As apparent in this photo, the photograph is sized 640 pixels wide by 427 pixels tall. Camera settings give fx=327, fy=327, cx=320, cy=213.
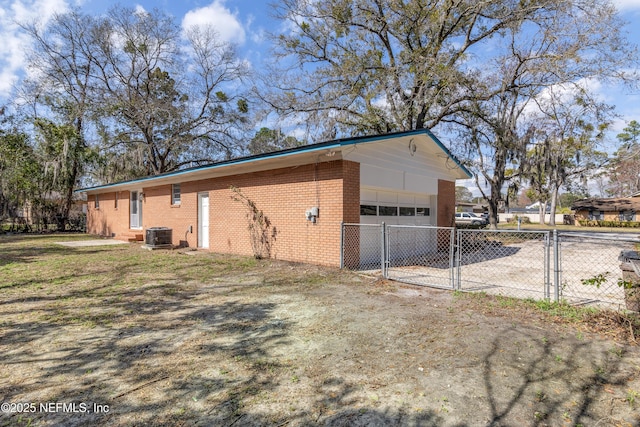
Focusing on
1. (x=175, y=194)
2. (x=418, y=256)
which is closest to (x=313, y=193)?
(x=418, y=256)

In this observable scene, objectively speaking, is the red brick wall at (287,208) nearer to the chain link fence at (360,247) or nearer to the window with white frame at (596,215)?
the chain link fence at (360,247)

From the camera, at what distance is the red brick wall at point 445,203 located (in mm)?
12453

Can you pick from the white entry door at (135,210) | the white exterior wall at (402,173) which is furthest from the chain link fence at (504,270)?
the white entry door at (135,210)


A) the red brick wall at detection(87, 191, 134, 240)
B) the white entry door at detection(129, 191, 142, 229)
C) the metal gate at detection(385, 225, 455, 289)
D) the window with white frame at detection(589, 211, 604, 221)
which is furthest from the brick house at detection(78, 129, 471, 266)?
the window with white frame at detection(589, 211, 604, 221)

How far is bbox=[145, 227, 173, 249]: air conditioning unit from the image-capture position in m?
12.6

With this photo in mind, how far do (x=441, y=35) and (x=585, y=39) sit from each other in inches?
207

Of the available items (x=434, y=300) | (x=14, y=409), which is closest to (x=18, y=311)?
(x=14, y=409)

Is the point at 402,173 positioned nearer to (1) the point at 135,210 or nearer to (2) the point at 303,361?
(2) the point at 303,361

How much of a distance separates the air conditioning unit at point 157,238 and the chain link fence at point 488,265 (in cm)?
834

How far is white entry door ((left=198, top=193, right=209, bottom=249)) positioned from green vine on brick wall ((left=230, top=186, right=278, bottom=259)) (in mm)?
2371

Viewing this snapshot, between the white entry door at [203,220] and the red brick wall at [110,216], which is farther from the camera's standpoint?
the red brick wall at [110,216]

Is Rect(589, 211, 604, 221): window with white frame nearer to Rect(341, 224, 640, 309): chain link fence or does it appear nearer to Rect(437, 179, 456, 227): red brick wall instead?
Rect(341, 224, 640, 309): chain link fence

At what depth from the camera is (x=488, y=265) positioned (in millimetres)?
9602

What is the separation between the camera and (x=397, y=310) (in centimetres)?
498
